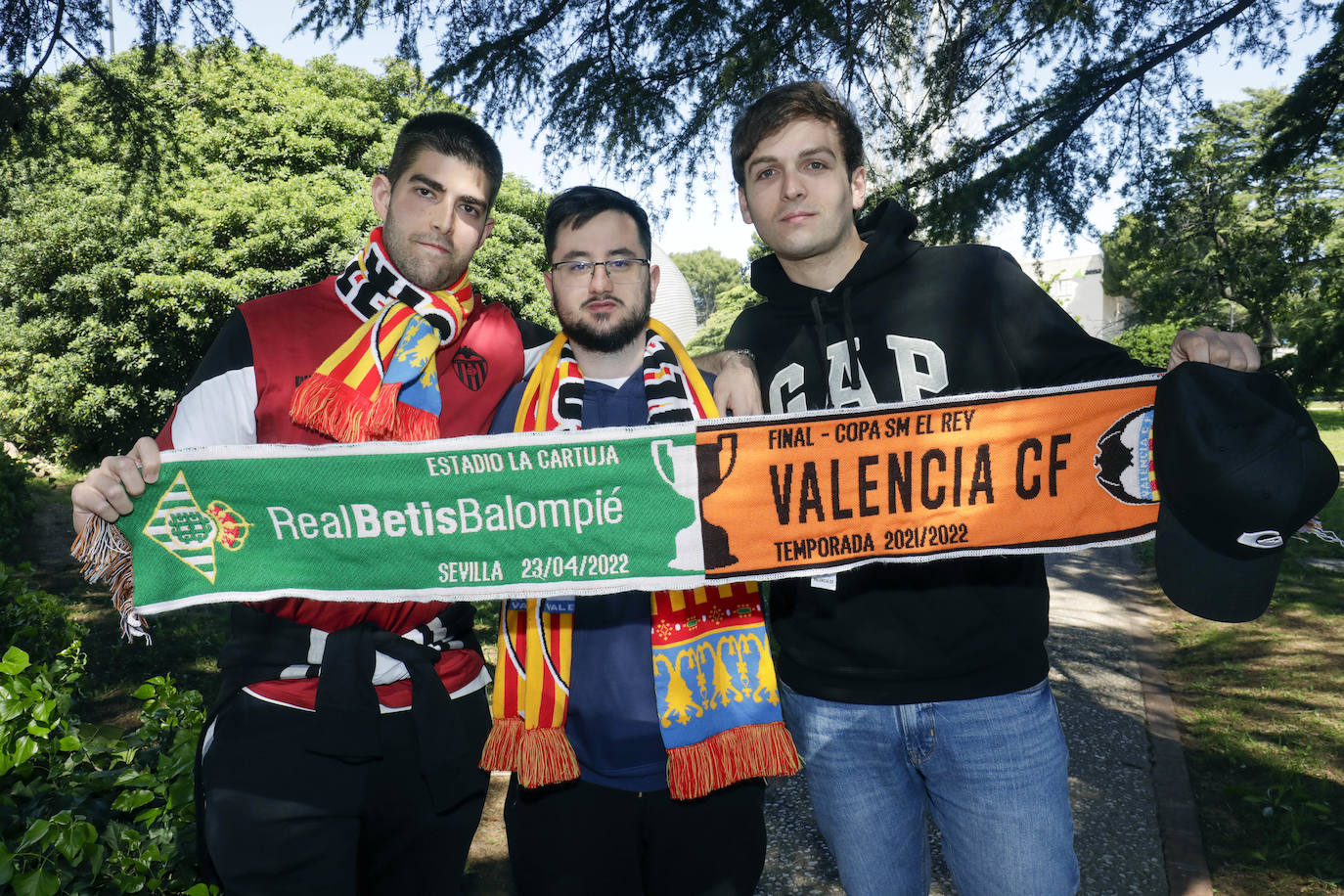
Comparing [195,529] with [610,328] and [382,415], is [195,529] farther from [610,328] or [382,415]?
[610,328]

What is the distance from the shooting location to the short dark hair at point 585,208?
2.50 meters

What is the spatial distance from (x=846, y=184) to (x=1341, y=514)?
12.9m

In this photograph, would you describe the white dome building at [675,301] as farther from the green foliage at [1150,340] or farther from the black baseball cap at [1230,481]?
the black baseball cap at [1230,481]

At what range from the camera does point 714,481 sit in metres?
2.28

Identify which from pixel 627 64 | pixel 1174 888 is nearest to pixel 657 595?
pixel 1174 888

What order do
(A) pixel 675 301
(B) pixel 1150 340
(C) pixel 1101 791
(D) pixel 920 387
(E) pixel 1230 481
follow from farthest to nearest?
(A) pixel 675 301 < (B) pixel 1150 340 < (C) pixel 1101 791 < (D) pixel 920 387 < (E) pixel 1230 481

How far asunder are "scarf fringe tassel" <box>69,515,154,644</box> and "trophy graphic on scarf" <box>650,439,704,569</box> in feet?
4.59

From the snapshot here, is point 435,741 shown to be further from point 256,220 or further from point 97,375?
point 97,375

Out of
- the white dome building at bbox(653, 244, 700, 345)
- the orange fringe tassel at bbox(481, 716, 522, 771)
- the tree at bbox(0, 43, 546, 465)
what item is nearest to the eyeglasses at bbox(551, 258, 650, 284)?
the orange fringe tassel at bbox(481, 716, 522, 771)

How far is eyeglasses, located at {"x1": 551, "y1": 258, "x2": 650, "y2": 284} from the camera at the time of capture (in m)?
2.48

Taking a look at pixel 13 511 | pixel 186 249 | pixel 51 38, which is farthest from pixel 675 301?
pixel 51 38

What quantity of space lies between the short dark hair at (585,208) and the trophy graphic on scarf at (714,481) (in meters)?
0.67

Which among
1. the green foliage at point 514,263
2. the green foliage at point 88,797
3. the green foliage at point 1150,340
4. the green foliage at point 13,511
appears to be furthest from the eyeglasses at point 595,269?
the green foliage at point 1150,340

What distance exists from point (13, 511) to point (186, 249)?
347 inches
